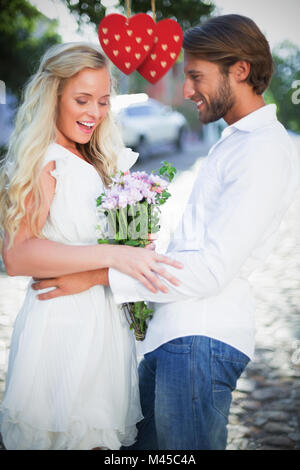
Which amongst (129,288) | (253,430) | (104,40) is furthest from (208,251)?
(253,430)

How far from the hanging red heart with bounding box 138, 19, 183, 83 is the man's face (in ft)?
2.65

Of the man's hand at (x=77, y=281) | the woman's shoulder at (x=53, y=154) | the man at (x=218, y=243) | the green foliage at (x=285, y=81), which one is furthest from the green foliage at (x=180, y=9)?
the man's hand at (x=77, y=281)

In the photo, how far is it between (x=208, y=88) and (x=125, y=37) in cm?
90

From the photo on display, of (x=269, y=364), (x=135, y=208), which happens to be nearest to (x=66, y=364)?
(x=135, y=208)

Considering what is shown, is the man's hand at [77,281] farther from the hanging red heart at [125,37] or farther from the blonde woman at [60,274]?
the hanging red heart at [125,37]

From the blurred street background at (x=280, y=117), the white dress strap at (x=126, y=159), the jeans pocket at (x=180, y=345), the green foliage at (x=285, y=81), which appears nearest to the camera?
the jeans pocket at (x=180, y=345)

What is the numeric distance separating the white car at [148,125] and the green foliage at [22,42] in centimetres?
415

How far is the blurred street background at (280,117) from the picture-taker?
3.15 m

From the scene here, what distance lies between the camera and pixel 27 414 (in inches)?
73.0

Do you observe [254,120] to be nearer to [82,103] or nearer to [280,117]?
[82,103]

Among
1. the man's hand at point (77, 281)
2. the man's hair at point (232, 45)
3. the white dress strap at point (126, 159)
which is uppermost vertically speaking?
the man's hair at point (232, 45)

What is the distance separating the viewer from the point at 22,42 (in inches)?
227

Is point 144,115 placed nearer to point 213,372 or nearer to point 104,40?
point 104,40
